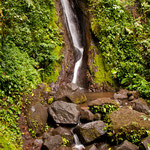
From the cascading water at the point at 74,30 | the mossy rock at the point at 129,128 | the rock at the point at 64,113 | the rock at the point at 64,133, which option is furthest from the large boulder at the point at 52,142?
the cascading water at the point at 74,30

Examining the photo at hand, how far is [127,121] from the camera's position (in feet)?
15.9

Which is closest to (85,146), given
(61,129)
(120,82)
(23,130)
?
(61,129)

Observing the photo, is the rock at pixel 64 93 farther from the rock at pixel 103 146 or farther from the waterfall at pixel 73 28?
the rock at pixel 103 146

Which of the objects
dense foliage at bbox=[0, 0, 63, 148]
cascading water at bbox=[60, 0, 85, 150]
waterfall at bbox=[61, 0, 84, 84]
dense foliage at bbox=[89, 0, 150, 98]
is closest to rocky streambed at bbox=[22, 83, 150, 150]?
dense foliage at bbox=[0, 0, 63, 148]

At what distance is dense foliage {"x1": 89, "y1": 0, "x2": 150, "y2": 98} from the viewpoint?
30.0 ft

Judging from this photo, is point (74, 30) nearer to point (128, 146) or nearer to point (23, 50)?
point (23, 50)

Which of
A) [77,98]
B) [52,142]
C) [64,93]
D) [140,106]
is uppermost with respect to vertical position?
[64,93]

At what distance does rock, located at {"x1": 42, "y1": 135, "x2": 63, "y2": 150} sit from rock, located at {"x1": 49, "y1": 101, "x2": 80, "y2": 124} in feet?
2.77

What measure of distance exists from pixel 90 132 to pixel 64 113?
4.15ft

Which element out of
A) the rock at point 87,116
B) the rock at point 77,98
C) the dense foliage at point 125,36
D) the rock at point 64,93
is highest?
the dense foliage at point 125,36

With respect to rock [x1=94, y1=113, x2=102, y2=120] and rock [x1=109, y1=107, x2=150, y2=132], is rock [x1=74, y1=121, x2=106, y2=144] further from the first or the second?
rock [x1=94, y1=113, x2=102, y2=120]

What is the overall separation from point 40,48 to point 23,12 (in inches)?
80.8

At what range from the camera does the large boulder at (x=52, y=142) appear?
4.41m

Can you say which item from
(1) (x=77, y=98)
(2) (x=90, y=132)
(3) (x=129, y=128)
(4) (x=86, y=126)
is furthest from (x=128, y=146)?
(1) (x=77, y=98)
